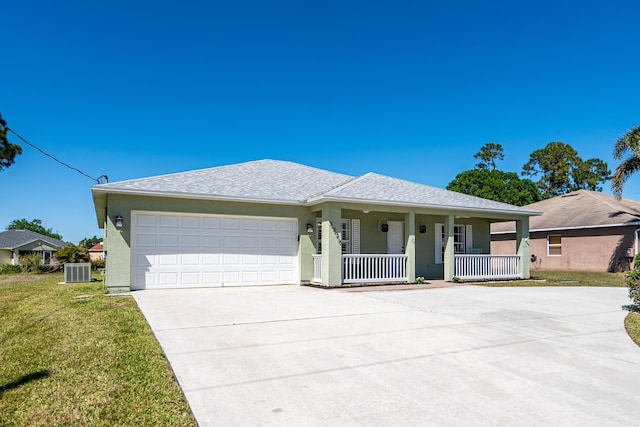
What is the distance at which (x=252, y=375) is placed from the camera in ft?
13.7

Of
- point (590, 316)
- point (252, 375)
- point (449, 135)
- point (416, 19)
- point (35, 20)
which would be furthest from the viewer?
point (449, 135)

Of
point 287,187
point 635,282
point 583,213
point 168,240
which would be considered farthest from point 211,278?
point 583,213

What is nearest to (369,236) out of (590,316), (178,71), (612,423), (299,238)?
(299,238)

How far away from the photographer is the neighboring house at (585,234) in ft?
63.2

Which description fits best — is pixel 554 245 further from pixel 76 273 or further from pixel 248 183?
pixel 76 273

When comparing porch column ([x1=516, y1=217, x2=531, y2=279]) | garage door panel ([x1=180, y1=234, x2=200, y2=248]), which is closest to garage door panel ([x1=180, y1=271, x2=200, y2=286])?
garage door panel ([x1=180, y1=234, x2=200, y2=248])

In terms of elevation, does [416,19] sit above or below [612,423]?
above

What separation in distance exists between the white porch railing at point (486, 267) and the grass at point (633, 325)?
673 centimetres

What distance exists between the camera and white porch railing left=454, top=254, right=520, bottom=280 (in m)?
14.9

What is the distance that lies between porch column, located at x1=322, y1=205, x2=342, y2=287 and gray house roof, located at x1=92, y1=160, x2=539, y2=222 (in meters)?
0.54

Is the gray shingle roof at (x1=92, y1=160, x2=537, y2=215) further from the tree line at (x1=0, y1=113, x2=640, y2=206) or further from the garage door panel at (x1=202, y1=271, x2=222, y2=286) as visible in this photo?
the tree line at (x1=0, y1=113, x2=640, y2=206)

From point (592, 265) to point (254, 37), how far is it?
19.4 meters

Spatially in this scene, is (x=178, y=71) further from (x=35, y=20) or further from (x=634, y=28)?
(x=634, y=28)

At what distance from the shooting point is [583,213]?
71.5 ft
